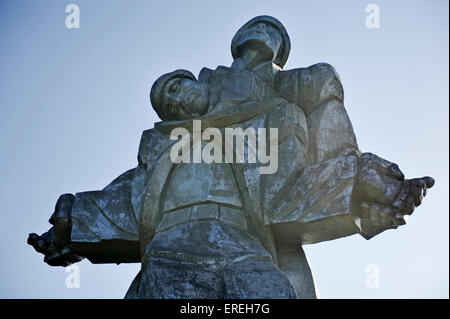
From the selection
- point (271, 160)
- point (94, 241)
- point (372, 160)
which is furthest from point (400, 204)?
point (94, 241)

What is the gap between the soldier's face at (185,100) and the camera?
8234 mm

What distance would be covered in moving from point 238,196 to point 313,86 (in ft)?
3.94

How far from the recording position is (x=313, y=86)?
27.1 ft

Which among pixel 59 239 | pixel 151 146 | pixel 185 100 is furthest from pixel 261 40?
pixel 59 239

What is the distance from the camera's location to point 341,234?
7.61 m

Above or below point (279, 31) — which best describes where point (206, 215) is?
below

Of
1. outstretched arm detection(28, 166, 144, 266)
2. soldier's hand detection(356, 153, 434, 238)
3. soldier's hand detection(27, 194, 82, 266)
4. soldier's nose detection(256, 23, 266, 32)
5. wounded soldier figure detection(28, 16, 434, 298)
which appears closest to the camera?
wounded soldier figure detection(28, 16, 434, 298)

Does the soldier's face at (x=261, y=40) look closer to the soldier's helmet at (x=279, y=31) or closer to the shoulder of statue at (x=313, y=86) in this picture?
the soldier's helmet at (x=279, y=31)

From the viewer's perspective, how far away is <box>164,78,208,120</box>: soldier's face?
8234 millimetres

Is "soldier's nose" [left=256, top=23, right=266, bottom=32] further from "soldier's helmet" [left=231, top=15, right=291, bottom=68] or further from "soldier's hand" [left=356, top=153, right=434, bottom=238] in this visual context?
"soldier's hand" [left=356, top=153, right=434, bottom=238]

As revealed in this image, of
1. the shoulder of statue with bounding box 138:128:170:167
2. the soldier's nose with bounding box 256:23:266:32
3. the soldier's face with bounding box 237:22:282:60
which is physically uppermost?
the soldier's nose with bounding box 256:23:266:32

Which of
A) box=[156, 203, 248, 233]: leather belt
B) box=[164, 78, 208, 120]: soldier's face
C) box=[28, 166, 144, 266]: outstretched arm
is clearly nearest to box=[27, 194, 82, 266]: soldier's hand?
box=[28, 166, 144, 266]: outstretched arm

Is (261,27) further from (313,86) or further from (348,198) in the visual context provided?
(348,198)

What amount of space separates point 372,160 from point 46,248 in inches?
105
